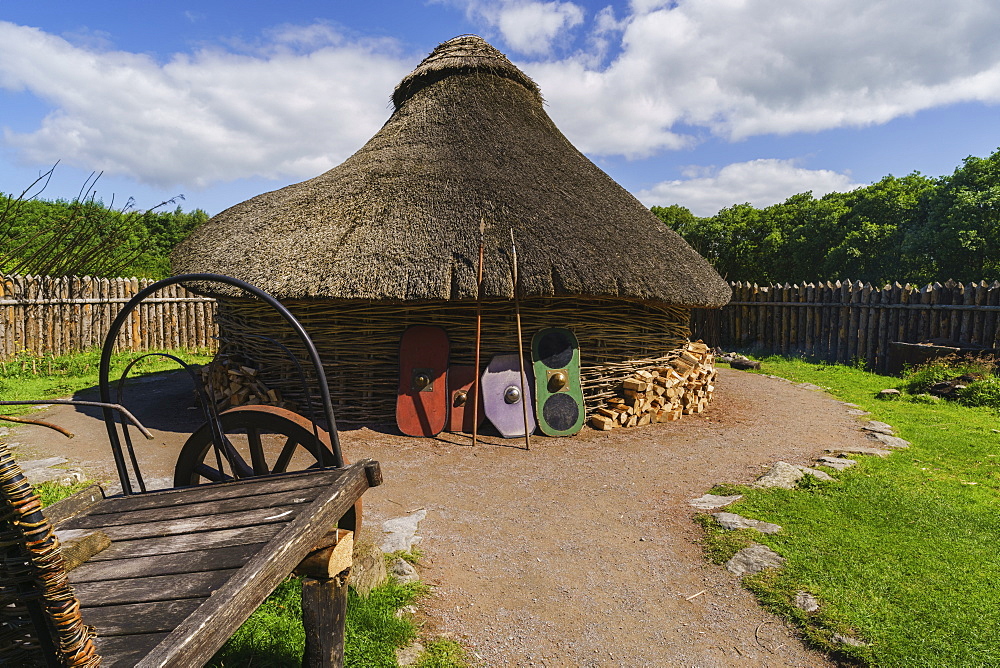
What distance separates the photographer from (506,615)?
317 centimetres

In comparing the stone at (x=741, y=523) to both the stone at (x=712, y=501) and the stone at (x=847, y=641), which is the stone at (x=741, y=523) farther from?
the stone at (x=847, y=641)

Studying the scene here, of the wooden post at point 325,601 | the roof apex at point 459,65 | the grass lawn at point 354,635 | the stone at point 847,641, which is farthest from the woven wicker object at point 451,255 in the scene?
the stone at point 847,641

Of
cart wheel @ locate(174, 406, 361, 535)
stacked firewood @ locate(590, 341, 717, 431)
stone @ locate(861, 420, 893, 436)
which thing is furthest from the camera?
stacked firewood @ locate(590, 341, 717, 431)

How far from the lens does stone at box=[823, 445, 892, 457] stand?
6074 millimetres

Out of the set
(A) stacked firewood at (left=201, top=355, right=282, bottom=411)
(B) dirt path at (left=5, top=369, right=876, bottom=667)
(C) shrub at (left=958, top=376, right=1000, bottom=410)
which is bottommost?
(B) dirt path at (left=5, top=369, right=876, bottom=667)

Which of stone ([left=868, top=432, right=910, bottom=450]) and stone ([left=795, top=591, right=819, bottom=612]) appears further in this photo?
stone ([left=868, top=432, right=910, bottom=450])

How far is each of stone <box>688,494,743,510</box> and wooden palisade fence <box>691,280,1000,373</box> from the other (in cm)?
827

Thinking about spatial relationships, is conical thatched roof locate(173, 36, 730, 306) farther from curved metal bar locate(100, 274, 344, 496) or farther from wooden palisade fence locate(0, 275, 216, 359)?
wooden palisade fence locate(0, 275, 216, 359)

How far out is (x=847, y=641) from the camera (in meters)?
2.85

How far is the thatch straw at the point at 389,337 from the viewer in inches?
270

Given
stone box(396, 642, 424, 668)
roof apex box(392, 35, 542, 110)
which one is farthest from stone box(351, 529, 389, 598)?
roof apex box(392, 35, 542, 110)

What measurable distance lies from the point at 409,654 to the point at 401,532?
1.38m

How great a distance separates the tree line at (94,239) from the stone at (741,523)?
435 inches

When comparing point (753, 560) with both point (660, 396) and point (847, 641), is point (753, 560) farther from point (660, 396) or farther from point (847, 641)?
point (660, 396)
